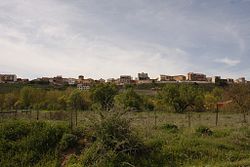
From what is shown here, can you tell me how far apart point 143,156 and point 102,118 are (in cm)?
245

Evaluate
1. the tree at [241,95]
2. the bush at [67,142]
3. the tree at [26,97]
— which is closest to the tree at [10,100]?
the tree at [26,97]

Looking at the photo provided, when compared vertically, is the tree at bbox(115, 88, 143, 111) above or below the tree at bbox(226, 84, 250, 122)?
below

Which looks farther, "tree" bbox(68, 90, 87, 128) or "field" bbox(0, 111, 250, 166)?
"tree" bbox(68, 90, 87, 128)

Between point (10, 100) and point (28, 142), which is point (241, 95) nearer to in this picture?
point (28, 142)

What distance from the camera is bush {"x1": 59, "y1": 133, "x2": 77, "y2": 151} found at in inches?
593

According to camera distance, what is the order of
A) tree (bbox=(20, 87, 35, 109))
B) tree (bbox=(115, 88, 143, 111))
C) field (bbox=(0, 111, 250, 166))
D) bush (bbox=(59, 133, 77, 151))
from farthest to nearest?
tree (bbox=(20, 87, 35, 109))
tree (bbox=(115, 88, 143, 111))
bush (bbox=(59, 133, 77, 151))
field (bbox=(0, 111, 250, 166))

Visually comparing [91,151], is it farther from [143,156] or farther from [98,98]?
[98,98]

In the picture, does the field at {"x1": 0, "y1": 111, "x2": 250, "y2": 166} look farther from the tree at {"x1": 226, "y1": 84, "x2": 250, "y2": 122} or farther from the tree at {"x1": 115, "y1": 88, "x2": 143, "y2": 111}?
the tree at {"x1": 115, "y1": 88, "x2": 143, "y2": 111}

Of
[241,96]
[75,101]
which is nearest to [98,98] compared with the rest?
[75,101]

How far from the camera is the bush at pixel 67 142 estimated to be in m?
15.1

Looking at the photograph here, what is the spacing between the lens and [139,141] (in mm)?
14836

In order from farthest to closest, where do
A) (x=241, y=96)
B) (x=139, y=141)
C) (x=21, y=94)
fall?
(x=21, y=94)
(x=241, y=96)
(x=139, y=141)

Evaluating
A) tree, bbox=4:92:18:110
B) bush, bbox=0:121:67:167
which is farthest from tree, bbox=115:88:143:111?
bush, bbox=0:121:67:167

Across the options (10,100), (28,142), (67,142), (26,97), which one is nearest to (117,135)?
(67,142)
